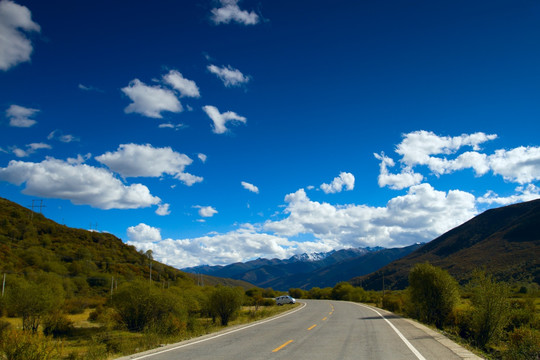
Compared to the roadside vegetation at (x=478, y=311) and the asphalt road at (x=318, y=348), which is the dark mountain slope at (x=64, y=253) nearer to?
the roadside vegetation at (x=478, y=311)

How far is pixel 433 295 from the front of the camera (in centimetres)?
2736

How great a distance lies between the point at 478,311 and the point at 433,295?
27.1ft

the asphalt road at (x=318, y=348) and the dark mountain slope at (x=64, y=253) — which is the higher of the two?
the dark mountain slope at (x=64, y=253)

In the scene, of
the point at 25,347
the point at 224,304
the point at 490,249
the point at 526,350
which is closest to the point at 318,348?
the point at 25,347

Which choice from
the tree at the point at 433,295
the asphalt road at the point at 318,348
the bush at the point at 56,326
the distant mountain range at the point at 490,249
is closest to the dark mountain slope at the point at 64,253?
the bush at the point at 56,326

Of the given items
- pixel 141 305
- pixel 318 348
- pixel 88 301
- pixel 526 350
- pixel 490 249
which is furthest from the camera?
pixel 490 249

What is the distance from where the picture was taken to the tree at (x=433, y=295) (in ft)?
88.2

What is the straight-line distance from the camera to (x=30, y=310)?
26.6 m

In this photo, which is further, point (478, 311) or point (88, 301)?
point (88, 301)

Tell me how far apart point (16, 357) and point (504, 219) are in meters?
169

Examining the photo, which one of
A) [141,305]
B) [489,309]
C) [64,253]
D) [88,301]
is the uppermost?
[64,253]

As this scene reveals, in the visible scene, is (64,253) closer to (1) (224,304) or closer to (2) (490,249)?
(1) (224,304)

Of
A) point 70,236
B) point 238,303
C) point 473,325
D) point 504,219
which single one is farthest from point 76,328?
point 504,219

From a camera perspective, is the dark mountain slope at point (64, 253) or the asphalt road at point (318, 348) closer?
the asphalt road at point (318, 348)
